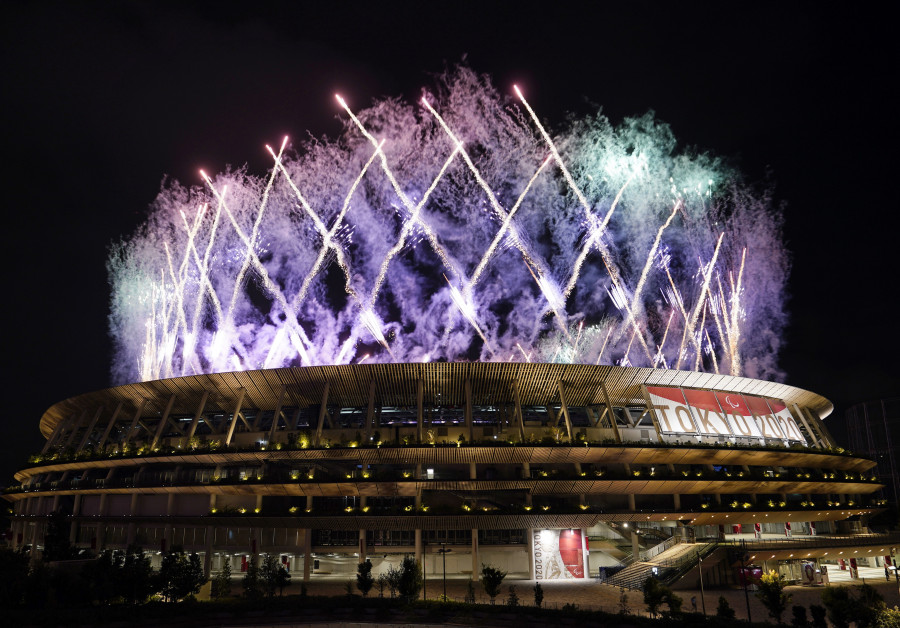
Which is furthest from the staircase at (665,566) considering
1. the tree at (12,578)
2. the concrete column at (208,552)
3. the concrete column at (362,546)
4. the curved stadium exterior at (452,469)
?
the tree at (12,578)

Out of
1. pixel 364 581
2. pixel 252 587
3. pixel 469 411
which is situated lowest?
pixel 252 587

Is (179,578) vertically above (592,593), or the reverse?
(179,578)

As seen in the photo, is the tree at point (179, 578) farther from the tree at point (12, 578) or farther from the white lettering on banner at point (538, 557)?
the white lettering on banner at point (538, 557)

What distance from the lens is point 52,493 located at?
6925 centimetres

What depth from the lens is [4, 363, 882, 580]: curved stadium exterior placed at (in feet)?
180

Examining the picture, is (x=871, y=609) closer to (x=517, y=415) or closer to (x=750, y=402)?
(x=517, y=415)

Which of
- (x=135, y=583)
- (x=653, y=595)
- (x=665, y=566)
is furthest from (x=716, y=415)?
(x=135, y=583)

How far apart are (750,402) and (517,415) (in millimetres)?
28106

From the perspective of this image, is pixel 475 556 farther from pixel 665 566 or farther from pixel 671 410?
pixel 671 410

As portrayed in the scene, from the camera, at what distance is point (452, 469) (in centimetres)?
5950

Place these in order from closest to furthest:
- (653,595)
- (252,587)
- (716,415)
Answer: (653,595) < (252,587) < (716,415)

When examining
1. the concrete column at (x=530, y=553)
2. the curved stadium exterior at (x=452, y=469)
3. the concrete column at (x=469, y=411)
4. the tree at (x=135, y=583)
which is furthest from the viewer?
the concrete column at (x=469, y=411)

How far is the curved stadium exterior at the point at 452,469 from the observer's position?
54781 mm

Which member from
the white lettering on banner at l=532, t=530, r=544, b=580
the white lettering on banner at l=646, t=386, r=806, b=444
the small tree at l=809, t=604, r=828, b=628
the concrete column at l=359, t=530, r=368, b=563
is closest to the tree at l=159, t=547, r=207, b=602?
the concrete column at l=359, t=530, r=368, b=563
